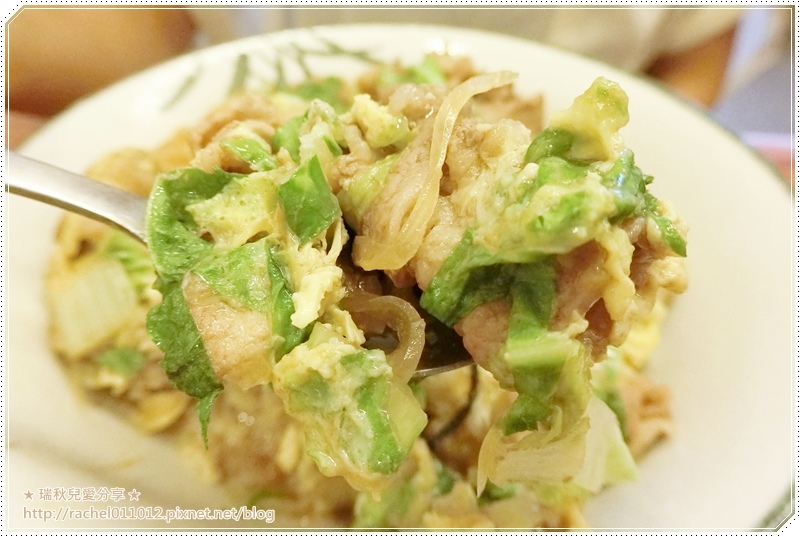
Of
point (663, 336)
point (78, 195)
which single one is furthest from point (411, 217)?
point (663, 336)

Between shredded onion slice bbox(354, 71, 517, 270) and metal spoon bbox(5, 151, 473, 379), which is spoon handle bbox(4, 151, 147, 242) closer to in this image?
metal spoon bbox(5, 151, 473, 379)

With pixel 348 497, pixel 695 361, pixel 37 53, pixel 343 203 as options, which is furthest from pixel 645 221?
pixel 37 53

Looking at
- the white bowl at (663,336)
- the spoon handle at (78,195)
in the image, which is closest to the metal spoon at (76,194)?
the spoon handle at (78,195)

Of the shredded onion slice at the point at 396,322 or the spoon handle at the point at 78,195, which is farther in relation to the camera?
the spoon handle at the point at 78,195

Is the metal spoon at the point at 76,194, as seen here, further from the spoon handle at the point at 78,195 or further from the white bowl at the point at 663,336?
the white bowl at the point at 663,336

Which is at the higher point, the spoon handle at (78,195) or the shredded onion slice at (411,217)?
the shredded onion slice at (411,217)

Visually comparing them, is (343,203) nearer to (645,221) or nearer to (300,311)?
(300,311)

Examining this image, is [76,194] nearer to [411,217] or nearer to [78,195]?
[78,195]

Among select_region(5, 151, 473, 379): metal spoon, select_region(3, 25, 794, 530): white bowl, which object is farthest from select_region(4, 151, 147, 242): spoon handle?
select_region(3, 25, 794, 530): white bowl
